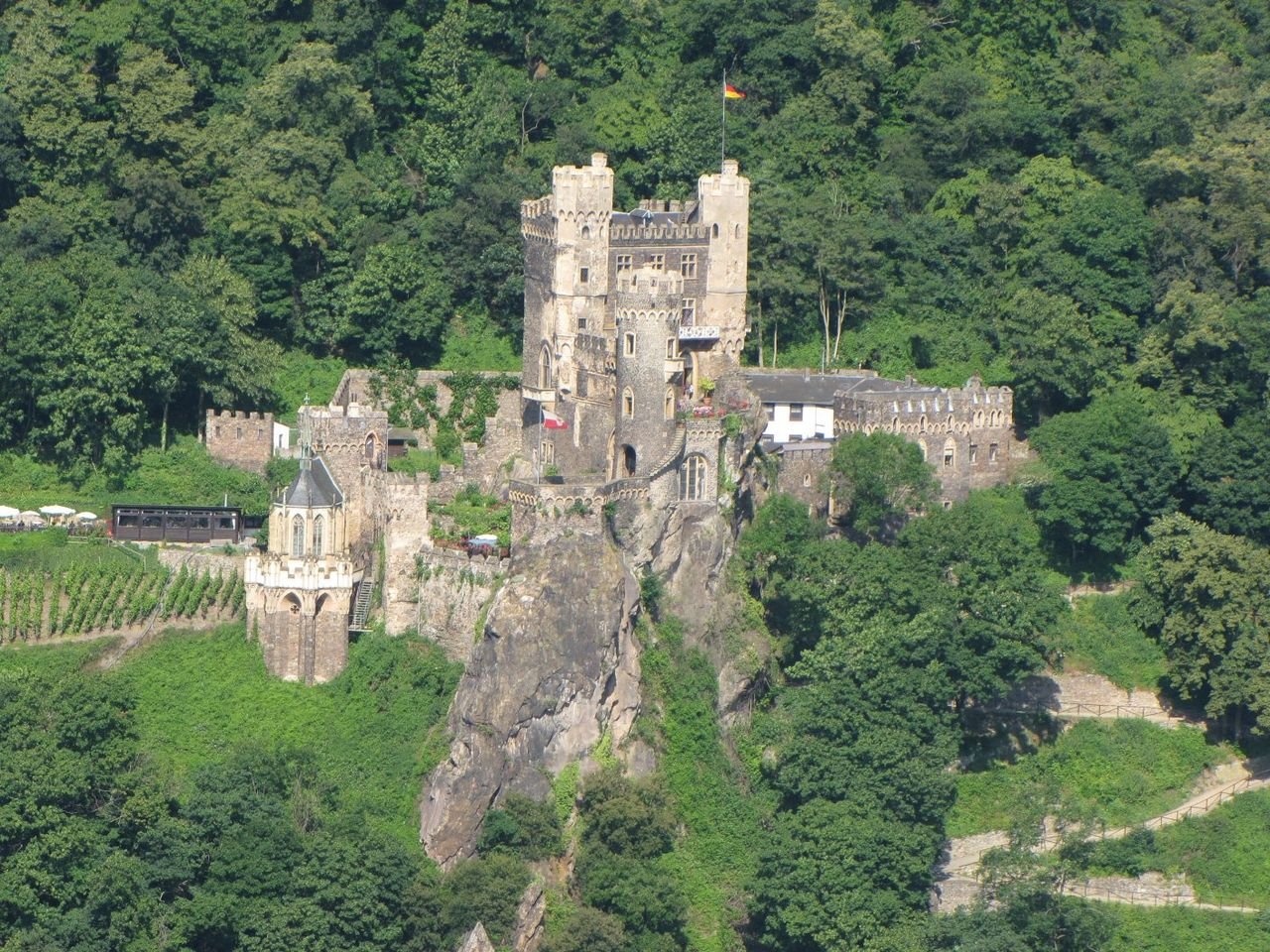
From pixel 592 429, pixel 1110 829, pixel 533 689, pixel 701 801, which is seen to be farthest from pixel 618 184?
pixel 1110 829

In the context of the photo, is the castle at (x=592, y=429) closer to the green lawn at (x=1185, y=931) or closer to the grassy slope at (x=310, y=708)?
the grassy slope at (x=310, y=708)

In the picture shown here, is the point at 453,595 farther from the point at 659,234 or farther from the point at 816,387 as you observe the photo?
the point at 816,387

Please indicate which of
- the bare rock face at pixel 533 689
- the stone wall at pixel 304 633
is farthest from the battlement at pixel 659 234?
the stone wall at pixel 304 633

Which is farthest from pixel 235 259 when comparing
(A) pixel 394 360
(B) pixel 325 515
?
(B) pixel 325 515

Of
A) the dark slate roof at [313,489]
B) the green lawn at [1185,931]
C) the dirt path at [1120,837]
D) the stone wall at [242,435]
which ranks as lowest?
the green lawn at [1185,931]

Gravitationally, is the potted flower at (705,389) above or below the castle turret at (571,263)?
below

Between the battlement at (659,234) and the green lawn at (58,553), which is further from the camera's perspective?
the battlement at (659,234)

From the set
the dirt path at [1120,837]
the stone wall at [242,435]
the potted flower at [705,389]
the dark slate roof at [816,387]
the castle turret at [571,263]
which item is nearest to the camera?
the dirt path at [1120,837]
